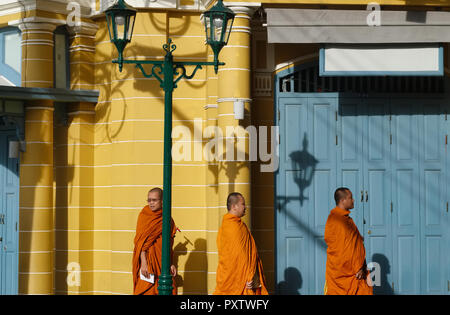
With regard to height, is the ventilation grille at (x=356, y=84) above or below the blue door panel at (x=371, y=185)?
above

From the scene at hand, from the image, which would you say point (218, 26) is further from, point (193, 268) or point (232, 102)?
point (193, 268)

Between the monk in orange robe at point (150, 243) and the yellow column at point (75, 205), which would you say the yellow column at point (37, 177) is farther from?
the monk in orange robe at point (150, 243)

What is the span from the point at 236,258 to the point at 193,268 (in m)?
1.84

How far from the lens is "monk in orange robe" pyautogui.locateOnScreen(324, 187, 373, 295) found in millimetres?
9812

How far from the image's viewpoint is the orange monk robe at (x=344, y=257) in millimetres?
9812

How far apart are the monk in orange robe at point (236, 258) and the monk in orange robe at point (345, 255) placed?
1.00m

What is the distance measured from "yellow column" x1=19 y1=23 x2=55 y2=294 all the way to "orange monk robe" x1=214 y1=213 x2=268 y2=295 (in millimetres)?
3383

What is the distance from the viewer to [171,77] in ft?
29.3

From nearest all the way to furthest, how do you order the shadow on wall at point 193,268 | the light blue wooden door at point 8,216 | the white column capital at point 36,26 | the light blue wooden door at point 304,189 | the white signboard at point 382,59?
1. the white signboard at point 382,59
2. the shadow on wall at point 193,268
3. the light blue wooden door at point 304,189
4. the white column capital at point 36,26
5. the light blue wooden door at point 8,216

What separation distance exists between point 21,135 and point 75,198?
127 centimetres

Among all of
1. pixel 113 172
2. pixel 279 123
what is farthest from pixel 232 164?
pixel 113 172

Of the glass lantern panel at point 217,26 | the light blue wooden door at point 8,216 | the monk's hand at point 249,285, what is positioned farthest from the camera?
the light blue wooden door at point 8,216

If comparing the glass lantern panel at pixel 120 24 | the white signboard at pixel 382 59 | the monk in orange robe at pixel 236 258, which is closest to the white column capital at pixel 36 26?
the glass lantern panel at pixel 120 24

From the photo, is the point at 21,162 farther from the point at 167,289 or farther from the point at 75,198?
the point at 167,289
